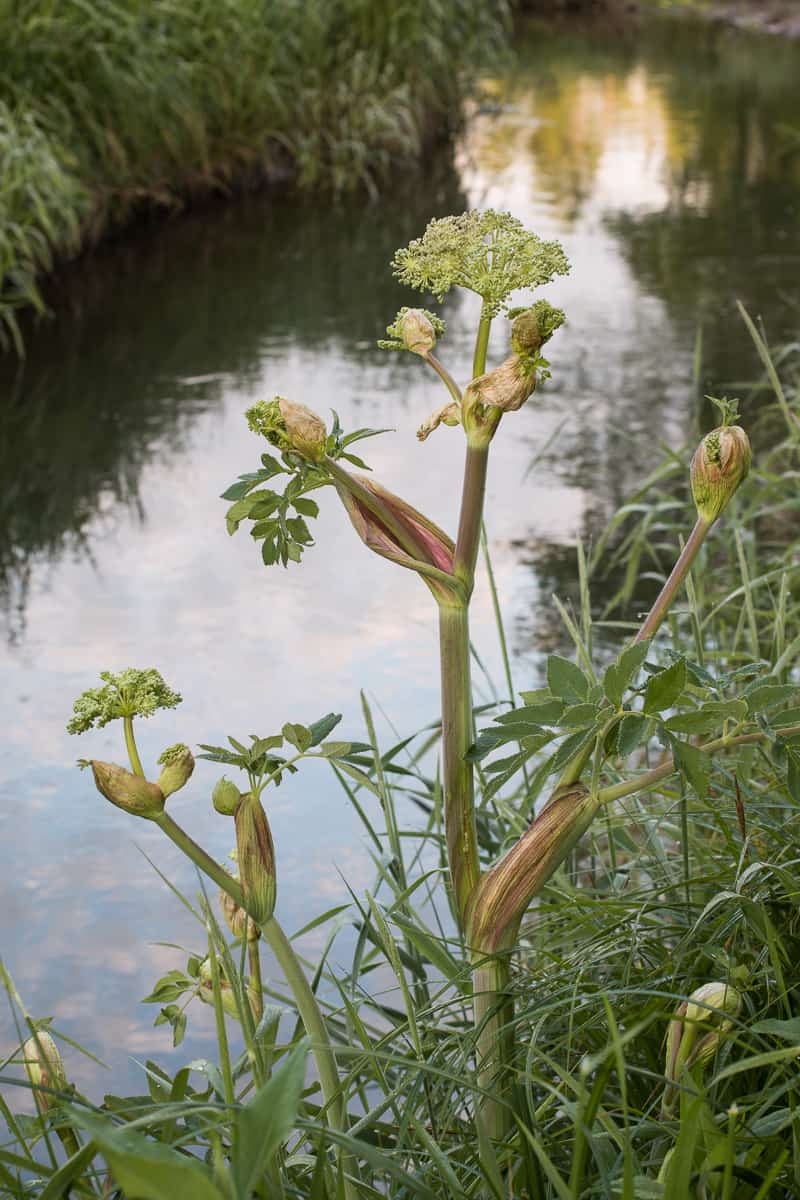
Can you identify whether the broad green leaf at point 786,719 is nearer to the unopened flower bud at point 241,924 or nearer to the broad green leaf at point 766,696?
the broad green leaf at point 766,696

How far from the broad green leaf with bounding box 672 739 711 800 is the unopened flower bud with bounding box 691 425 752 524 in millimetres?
157

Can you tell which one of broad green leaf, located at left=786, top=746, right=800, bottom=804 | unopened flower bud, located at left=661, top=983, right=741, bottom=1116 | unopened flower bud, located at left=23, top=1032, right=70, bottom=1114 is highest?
broad green leaf, located at left=786, top=746, right=800, bottom=804

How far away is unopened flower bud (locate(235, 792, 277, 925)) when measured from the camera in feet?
2.69

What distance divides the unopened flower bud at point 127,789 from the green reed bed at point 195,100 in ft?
8.88

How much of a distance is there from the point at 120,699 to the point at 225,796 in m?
0.08

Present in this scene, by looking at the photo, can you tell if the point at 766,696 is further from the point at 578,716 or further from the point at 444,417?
the point at 444,417

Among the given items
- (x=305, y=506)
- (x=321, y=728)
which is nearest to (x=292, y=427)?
(x=305, y=506)

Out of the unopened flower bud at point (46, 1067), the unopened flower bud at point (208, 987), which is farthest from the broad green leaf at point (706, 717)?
the unopened flower bud at point (46, 1067)

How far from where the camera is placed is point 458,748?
0.92m

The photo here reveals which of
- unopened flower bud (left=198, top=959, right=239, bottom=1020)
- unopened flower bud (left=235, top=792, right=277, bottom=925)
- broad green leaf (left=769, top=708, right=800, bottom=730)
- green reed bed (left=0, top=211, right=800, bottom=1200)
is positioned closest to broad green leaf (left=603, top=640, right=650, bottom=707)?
green reed bed (left=0, top=211, right=800, bottom=1200)

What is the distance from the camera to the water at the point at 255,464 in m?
1.63

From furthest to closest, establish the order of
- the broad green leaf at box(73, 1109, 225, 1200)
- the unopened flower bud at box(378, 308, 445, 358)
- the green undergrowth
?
the unopened flower bud at box(378, 308, 445, 358) → the green undergrowth → the broad green leaf at box(73, 1109, 225, 1200)

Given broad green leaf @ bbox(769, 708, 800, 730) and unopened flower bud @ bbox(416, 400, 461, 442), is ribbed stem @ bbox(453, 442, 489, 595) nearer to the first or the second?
unopened flower bud @ bbox(416, 400, 461, 442)

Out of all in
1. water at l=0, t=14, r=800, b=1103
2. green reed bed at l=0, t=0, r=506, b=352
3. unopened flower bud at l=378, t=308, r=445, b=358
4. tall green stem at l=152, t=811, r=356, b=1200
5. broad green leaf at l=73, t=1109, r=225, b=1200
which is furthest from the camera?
green reed bed at l=0, t=0, r=506, b=352
